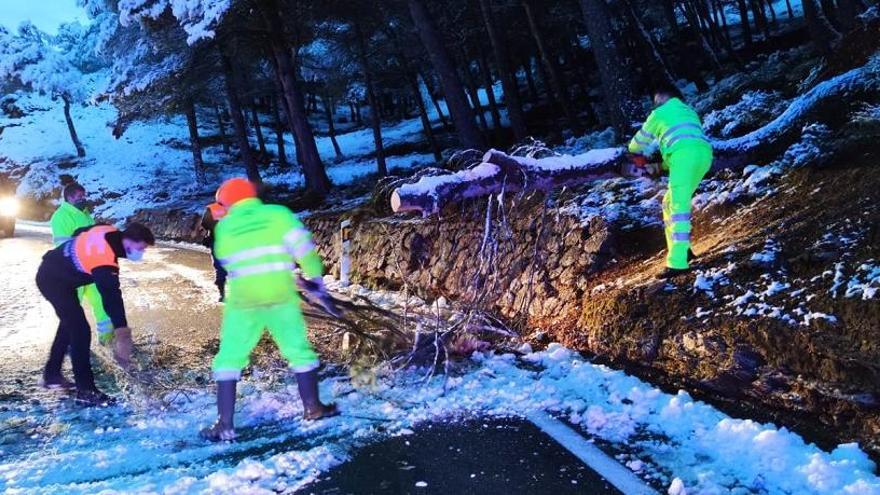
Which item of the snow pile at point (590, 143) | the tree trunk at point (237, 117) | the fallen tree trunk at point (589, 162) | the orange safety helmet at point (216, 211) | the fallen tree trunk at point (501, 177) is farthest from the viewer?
the tree trunk at point (237, 117)

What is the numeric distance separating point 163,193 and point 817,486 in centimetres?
3082

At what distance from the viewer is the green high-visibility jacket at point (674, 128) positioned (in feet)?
18.4

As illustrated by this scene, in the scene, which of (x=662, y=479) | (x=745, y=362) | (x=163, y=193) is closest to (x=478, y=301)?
(x=745, y=362)

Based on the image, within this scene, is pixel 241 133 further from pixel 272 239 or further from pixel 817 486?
pixel 817 486

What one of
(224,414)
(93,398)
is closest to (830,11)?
(224,414)

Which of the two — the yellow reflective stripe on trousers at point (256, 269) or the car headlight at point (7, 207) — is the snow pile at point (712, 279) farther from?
the car headlight at point (7, 207)

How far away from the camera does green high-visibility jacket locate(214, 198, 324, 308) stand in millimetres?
4125

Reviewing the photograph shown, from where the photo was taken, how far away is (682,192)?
18.3 ft

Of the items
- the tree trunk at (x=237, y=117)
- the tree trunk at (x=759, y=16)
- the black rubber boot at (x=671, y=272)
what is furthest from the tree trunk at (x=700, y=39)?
the black rubber boot at (x=671, y=272)

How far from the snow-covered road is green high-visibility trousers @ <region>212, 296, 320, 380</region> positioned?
503mm

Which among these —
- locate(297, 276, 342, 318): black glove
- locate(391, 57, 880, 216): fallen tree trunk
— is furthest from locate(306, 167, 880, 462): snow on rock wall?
locate(297, 276, 342, 318): black glove

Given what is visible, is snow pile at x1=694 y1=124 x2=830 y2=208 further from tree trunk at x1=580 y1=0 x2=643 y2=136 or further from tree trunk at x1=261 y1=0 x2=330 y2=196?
tree trunk at x1=261 y1=0 x2=330 y2=196

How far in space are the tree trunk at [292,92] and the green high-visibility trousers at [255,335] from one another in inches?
506

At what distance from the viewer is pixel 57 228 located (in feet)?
21.0
